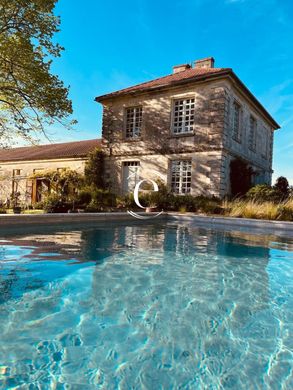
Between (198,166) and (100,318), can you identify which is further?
(198,166)

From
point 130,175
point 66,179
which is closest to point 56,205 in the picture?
point 66,179

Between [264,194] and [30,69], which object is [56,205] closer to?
[30,69]

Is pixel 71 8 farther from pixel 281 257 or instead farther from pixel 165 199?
pixel 281 257

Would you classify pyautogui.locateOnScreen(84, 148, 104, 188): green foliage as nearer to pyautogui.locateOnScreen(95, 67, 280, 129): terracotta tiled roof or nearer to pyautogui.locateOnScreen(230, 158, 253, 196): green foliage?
pyautogui.locateOnScreen(95, 67, 280, 129): terracotta tiled roof

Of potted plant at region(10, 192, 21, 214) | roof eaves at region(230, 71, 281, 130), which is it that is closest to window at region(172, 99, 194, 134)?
roof eaves at region(230, 71, 281, 130)

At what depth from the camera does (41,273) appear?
3.99 meters

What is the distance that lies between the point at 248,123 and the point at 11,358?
18.8 m

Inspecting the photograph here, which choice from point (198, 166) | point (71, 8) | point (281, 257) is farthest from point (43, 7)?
point (281, 257)

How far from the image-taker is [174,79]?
54.0 feet

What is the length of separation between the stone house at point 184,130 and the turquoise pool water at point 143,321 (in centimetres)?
1034

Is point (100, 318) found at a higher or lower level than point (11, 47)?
lower

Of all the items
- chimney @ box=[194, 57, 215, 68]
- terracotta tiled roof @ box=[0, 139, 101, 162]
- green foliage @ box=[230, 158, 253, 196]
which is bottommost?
green foliage @ box=[230, 158, 253, 196]

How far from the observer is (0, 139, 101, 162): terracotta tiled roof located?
2095cm

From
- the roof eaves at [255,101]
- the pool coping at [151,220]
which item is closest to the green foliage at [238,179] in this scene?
the roof eaves at [255,101]
